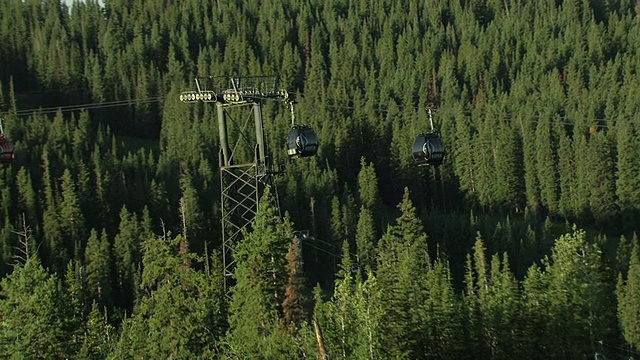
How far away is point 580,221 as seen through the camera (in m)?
162

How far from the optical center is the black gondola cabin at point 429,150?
178 feet

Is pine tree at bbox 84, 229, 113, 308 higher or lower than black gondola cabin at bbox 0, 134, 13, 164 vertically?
lower

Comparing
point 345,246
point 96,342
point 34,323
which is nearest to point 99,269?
point 345,246

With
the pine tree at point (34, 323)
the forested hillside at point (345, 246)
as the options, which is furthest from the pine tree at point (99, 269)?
the pine tree at point (34, 323)

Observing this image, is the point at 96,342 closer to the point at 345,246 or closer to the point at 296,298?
the point at 296,298

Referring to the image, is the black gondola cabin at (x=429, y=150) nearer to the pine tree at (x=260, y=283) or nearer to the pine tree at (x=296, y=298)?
the pine tree at (x=296, y=298)

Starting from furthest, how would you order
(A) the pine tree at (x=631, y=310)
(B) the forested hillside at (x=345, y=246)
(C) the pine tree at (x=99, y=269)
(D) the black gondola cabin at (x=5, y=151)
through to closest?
(C) the pine tree at (x=99, y=269)
(A) the pine tree at (x=631, y=310)
(B) the forested hillside at (x=345, y=246)
(D) the black gondola cabin at (x=5, y=151)

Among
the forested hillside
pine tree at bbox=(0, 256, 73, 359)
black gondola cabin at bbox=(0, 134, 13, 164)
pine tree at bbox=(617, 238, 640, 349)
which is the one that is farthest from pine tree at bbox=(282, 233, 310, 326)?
pine tree at bbox=(617, 238, 640, 349)

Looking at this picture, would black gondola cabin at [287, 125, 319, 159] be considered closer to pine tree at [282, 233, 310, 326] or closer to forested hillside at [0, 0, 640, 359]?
forested hillside at [0, 0, 640, 359]

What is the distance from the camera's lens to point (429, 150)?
54500mm

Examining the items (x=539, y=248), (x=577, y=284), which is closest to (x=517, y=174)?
(x=539, y=248)

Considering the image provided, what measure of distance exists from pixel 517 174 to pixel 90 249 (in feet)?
229

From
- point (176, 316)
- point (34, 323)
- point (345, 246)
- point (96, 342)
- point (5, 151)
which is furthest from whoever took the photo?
point (345, 246)

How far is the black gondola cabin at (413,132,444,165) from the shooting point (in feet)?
178
